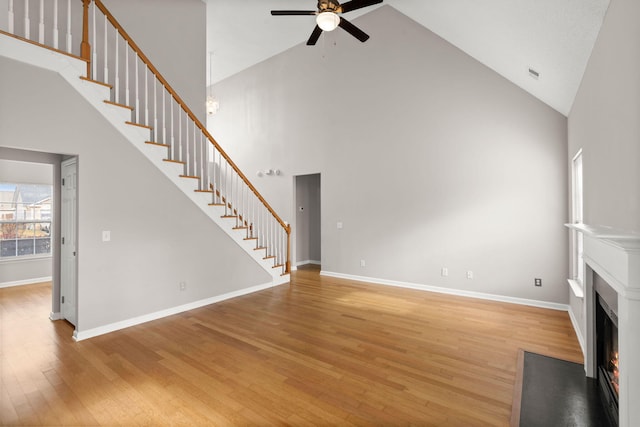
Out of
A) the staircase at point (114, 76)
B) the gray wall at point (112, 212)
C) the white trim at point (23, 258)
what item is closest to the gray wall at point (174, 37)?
the staircase at point (114, 76)

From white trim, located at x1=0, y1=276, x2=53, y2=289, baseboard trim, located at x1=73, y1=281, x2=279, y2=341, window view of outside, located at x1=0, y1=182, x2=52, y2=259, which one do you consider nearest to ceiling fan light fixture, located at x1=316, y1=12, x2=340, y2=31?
baseboard trim, located at x1=73, y1=281, x2=279, y2=341

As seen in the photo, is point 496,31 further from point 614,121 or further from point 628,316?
point 628,316

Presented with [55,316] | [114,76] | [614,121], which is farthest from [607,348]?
[114,76]

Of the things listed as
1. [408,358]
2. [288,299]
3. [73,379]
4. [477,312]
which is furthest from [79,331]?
[477,312]

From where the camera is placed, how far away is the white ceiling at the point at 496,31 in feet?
7.62

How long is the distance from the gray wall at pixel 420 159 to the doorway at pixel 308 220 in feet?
1.72

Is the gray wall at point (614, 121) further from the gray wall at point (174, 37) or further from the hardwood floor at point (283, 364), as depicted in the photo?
the gray wall at point (174, 37)

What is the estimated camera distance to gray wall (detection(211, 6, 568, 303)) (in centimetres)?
→ 433

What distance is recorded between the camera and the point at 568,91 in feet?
11.2

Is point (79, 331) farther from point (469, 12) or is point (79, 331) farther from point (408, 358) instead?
point (469, 12)

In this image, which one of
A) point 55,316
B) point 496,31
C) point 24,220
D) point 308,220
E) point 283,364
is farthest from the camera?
point 308,220

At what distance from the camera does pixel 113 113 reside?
11.6ft

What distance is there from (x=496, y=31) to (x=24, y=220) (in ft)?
27.4

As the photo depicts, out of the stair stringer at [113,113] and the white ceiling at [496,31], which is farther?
the stair stringer at [113,113]
